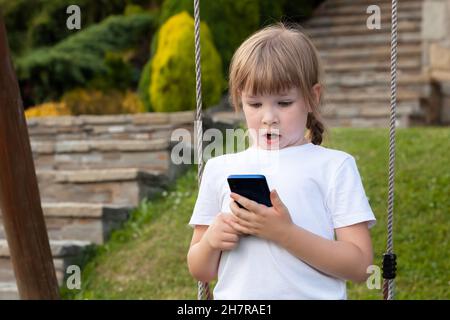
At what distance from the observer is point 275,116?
1934 millimetres

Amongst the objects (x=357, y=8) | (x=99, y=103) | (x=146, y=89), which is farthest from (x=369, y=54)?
(x=99, y=103)

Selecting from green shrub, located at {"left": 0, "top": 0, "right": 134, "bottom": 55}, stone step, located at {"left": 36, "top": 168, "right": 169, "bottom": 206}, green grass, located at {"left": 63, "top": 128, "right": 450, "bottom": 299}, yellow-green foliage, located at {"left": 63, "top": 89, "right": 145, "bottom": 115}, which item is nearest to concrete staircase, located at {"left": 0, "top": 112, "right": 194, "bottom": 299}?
stone step, located at {"left": 36, "top": 168, "right": 169, "bottom": 206}

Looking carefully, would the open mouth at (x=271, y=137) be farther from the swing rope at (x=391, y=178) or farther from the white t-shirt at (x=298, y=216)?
the swing rope at (x=391, y=178)

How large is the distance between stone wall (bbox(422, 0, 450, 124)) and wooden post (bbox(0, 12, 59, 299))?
5.79 metres

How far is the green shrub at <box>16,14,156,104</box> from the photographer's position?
858 cm

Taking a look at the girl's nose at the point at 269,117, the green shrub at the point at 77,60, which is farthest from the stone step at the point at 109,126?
the girl's nose at the point at 269,117

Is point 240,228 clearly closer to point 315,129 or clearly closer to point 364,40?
point 315,129

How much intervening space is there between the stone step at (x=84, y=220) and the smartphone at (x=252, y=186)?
313cm

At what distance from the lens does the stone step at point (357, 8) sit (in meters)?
9.73

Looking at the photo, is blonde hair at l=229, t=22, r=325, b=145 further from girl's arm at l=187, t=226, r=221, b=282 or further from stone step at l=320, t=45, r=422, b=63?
stone step at l=320, t=45, r=422, b=63

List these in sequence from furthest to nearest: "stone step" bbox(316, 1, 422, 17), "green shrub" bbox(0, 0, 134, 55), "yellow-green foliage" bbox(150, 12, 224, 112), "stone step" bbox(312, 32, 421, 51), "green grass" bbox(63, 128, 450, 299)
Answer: "stone step" bbox(316, 1, 422, 17)
"green shrub" bbox(0, 0, 134, 55)
"stone step" bbox(312, 32, 421, 51)
"yellow-green foliage" bbox(150, 12, 224, 112)
"green grass" bbox(63, 128, 450, 299)

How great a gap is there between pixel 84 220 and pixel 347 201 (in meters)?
3.27

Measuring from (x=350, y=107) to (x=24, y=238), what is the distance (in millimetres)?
5405

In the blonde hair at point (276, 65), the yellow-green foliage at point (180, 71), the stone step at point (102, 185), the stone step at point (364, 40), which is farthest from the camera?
the stone step at point (364, 40)
